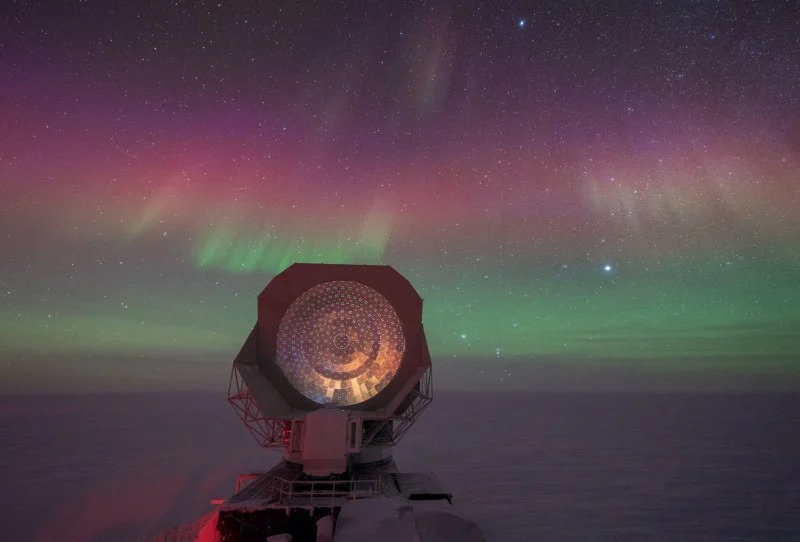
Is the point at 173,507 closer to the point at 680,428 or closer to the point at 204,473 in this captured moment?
the point at 204,473

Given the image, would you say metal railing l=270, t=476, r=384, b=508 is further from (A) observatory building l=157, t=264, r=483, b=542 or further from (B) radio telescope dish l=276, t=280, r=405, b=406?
(B) radio telescope dish l=276, t=280, r=405, b=406

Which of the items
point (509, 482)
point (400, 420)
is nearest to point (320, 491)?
point (400, 420)

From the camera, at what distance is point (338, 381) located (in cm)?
2311

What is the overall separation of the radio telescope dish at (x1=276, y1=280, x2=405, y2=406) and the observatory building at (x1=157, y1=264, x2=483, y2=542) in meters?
0.04

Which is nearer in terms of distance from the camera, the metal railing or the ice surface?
the metal railing

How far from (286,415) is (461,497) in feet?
79.1

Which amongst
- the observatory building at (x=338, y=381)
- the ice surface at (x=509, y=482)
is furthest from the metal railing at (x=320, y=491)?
the ice surface at (x=509, y=482)

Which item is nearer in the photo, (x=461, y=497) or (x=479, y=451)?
(x=461, y=497)

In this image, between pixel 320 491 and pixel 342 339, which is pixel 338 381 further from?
pixel 320 491

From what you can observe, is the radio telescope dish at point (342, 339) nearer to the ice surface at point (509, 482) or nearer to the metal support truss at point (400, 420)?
the metal support truss at point (400, 420)

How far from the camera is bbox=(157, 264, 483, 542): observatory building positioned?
65.1 feet

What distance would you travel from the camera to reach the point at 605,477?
4894cm

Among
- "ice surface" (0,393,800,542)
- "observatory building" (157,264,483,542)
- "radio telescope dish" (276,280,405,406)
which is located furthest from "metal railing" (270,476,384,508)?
"radio telescope dish" (276,280,405,406)

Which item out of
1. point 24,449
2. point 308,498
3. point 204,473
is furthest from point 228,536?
point 24,449
